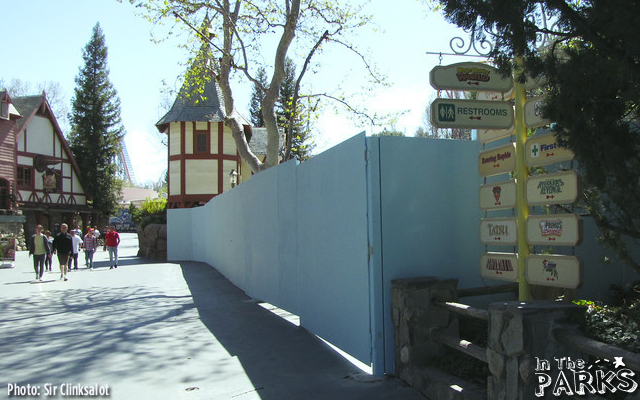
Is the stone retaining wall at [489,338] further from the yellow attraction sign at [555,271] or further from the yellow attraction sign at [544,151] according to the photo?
the yellow attraction sign at [544,151]

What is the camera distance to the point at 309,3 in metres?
16.3

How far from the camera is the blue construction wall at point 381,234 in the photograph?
17.7 ft

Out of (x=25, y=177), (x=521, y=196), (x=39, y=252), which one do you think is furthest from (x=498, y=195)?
(x=25, y=177)

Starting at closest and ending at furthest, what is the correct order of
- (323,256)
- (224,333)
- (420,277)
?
(420,277), (323,256), (224,333)

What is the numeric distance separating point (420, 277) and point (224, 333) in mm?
3633

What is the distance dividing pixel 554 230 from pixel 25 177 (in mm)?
39970

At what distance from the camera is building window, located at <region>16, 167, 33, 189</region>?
37.1m

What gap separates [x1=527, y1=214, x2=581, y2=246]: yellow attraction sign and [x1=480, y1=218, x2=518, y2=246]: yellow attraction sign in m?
0.21

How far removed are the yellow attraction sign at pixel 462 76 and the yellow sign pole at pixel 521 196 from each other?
14.6 inches

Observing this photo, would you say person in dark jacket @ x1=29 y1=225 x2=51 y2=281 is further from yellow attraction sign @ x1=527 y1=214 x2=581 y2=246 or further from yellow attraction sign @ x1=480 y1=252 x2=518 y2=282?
yellow attraction sign @ x1=527 y1=214 x2=581 y2=246

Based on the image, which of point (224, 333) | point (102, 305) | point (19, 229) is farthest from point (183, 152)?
point (224, 333)

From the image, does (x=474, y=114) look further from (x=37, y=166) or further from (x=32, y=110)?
(x=32, y=110)

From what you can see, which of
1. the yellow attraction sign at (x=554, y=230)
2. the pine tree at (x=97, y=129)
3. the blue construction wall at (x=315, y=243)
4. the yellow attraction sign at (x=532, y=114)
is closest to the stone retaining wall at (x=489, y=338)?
the blue construction wall at (x=315, y=243)

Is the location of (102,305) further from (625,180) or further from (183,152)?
(183,152)
